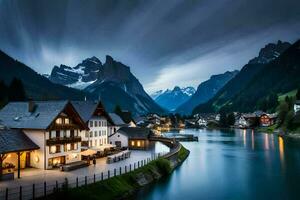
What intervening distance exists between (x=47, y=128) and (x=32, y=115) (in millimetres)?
5789

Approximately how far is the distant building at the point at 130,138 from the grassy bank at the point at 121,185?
24.8 m

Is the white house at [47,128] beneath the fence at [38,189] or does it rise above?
above

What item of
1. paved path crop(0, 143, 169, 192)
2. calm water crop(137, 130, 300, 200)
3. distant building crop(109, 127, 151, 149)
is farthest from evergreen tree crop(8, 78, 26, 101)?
paved path crop(0, 143, 169, 192)

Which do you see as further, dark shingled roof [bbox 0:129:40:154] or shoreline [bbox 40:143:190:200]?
dark shingled roof [bbox 0:129:40:154]

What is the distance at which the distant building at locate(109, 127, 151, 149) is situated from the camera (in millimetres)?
77375

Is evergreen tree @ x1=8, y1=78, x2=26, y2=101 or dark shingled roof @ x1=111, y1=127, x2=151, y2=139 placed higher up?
evergreen tree @ x1=8, y1=78, x2=26, y2=101

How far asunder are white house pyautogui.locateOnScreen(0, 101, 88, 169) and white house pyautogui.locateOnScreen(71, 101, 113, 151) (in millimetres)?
12506

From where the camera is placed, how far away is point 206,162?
227ft

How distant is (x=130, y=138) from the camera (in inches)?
3046

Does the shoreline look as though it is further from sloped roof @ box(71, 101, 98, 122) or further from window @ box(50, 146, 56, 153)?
sloped roof @ box(71, 101, 98, 122)

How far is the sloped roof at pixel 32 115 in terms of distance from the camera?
44250 millimetres

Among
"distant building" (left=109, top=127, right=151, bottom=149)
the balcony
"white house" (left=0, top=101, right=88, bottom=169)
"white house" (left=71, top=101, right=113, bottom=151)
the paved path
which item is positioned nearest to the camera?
the paved path

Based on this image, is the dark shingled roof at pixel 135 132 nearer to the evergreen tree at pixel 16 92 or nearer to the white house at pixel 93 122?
the white house at pixel 93 122

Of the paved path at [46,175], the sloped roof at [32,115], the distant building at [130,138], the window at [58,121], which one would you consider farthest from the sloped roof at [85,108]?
the paved path at [46,175]
